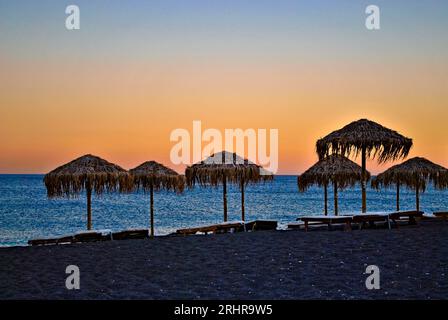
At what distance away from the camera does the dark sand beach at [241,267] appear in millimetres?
7062

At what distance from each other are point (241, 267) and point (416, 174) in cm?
1346

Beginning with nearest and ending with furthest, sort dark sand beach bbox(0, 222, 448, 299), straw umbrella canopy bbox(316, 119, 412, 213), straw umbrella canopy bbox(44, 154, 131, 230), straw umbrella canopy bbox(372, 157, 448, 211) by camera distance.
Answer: dark sand beach bbox(0, 222, 448, 299)
straw umbrella canopy bbox(316, 119, 412, 213)
straw umbrella canopy bbox(44, 154, 131, 230)
straw umbrella canopy bbox(372, 157, 448, 211)

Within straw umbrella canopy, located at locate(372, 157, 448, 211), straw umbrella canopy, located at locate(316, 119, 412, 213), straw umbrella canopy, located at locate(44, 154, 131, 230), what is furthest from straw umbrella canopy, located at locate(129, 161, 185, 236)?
straw umbrella canopy, located at locate(372, 157, 448, 211)

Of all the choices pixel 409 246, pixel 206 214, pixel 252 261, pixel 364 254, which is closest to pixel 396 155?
pixel 409 246

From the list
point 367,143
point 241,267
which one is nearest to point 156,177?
point 367,143

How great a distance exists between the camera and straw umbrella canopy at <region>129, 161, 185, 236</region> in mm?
16188

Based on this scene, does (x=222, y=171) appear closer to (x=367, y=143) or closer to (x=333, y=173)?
(x=333, y=173)

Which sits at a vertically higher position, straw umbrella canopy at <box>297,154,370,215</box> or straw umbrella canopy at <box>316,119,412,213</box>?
straw umbrella canopy at <box>316,119,412,213</box>

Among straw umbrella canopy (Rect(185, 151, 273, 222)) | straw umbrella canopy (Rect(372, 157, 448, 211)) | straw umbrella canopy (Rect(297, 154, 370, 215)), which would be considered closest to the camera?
straw umbrella canopy (Rect(185, 151, 273, 222))

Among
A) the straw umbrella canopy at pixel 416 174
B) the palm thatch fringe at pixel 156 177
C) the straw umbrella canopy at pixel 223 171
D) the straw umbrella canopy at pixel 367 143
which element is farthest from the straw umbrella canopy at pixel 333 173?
the palm thatch fringe at pixel 156 177

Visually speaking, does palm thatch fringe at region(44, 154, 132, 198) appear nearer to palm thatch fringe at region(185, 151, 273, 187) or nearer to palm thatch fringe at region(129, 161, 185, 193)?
palm thatch fringe at region(129, 161, 185, 193)

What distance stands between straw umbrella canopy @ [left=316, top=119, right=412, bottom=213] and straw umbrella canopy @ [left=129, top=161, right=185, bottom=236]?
14.4ft

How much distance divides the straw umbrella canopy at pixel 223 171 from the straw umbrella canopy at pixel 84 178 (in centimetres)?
224

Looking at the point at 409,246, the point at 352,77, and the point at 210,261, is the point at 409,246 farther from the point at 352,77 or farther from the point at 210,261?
the point at 352,77
